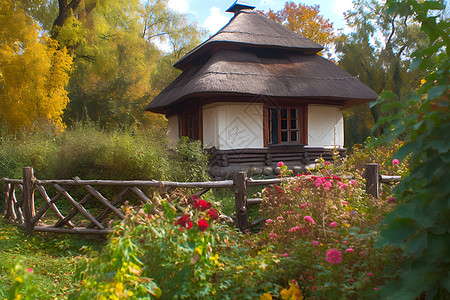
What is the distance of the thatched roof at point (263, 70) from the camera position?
952cm

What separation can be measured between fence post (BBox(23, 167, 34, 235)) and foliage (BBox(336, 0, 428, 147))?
18.0m

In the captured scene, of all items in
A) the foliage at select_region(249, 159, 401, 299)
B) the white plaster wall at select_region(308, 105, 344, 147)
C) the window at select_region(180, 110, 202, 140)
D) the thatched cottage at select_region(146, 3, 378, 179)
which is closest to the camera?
the foliage at select_region(249, 159, 401, 299)

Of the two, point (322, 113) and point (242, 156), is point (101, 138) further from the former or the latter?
point (322, 113)

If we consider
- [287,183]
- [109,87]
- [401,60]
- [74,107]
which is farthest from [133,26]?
[287,183]

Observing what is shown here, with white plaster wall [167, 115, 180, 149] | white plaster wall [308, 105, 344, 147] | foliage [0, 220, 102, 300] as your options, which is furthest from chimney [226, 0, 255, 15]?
foliage [0, 220, 102, 300]

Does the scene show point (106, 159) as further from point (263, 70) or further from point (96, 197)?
point (263, 70)

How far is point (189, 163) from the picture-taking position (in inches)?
304

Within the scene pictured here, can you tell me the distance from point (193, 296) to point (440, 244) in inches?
69.7

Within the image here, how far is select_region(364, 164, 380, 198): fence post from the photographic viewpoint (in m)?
5.31

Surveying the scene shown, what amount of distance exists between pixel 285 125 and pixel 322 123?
1343 millimetres

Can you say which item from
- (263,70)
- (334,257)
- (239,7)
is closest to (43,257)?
(334,257)

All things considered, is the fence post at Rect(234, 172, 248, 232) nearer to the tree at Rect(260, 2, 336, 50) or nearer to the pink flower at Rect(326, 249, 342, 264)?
the pink flower at Rect(326, 249, 342, 264)

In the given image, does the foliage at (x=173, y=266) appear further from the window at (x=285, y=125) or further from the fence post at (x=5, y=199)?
the window at (x=285, y=125)

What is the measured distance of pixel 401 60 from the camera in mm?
20359
